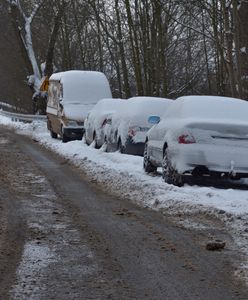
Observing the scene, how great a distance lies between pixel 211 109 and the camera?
1180 centimetres

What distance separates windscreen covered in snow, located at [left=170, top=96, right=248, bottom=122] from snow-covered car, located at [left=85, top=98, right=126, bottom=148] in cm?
605

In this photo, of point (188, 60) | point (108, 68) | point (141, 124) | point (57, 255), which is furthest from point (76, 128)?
point (108, 68)

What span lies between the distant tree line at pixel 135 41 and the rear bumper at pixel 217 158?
14.8 m

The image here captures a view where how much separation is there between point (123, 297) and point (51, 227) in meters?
2.88

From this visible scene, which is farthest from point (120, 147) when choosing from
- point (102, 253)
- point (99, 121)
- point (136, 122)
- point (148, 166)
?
point (102, 253)

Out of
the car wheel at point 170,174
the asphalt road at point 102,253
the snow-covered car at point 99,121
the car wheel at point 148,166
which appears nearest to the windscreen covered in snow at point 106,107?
the snow-covered car at point 99,121

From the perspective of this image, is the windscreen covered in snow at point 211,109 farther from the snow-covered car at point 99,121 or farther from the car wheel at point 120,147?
the snow-covered car at point 99,121

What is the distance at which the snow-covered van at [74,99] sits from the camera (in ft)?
74.0

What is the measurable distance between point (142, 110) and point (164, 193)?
542cm

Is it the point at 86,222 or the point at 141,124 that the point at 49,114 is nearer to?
the point at 141,124

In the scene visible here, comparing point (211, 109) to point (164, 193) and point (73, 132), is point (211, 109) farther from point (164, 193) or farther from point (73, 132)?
point (73, 132)

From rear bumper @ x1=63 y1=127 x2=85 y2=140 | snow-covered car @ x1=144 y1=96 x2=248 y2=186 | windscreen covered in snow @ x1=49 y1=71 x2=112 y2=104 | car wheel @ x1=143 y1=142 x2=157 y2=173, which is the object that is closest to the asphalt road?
snow-covered car @ x1=144 y1=96 x2=248 y2=186

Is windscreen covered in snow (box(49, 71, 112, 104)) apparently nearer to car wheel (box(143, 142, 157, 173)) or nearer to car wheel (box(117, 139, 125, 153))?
car wheel (box(117, 139, 125, 153))

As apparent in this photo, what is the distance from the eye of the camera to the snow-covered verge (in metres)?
8.34
